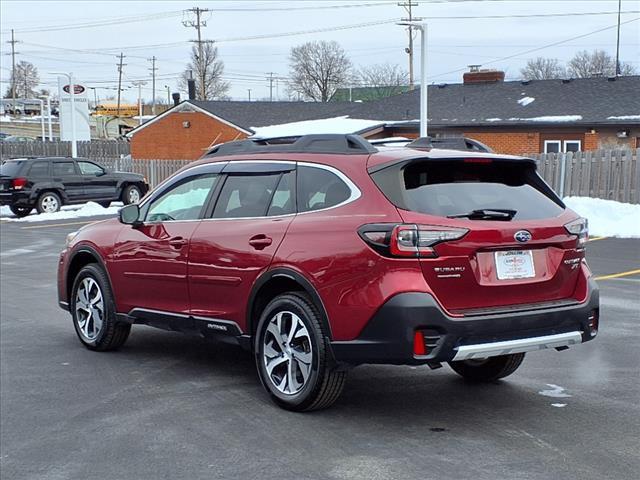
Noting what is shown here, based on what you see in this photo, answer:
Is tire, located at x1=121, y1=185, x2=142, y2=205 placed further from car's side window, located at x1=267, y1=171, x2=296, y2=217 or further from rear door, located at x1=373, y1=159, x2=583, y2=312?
rear door, located at x1=373, y1=159, x2=583, y2=312

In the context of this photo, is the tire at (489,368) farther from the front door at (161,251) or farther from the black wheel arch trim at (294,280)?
the front door at (161,251)

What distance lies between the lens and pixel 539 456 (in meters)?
4.83

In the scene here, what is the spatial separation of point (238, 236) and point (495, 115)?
27.0 metres

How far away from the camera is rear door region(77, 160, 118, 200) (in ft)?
89.8

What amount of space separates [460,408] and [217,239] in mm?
2132

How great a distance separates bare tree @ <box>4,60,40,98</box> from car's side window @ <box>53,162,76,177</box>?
11338cm

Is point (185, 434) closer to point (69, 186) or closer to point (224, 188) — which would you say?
point (224, 188)

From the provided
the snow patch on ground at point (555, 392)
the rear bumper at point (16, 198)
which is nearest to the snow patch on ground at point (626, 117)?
the rear bumper at point (16, 198)

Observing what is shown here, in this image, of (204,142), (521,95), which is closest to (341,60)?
(204,142)

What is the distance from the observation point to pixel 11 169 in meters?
26.0

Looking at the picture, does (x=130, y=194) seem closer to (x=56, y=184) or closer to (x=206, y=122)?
(x=56, y=184)

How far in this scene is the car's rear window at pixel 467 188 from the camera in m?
5.38

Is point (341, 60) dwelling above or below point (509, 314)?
above

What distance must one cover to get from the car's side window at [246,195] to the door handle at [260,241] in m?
0.21
